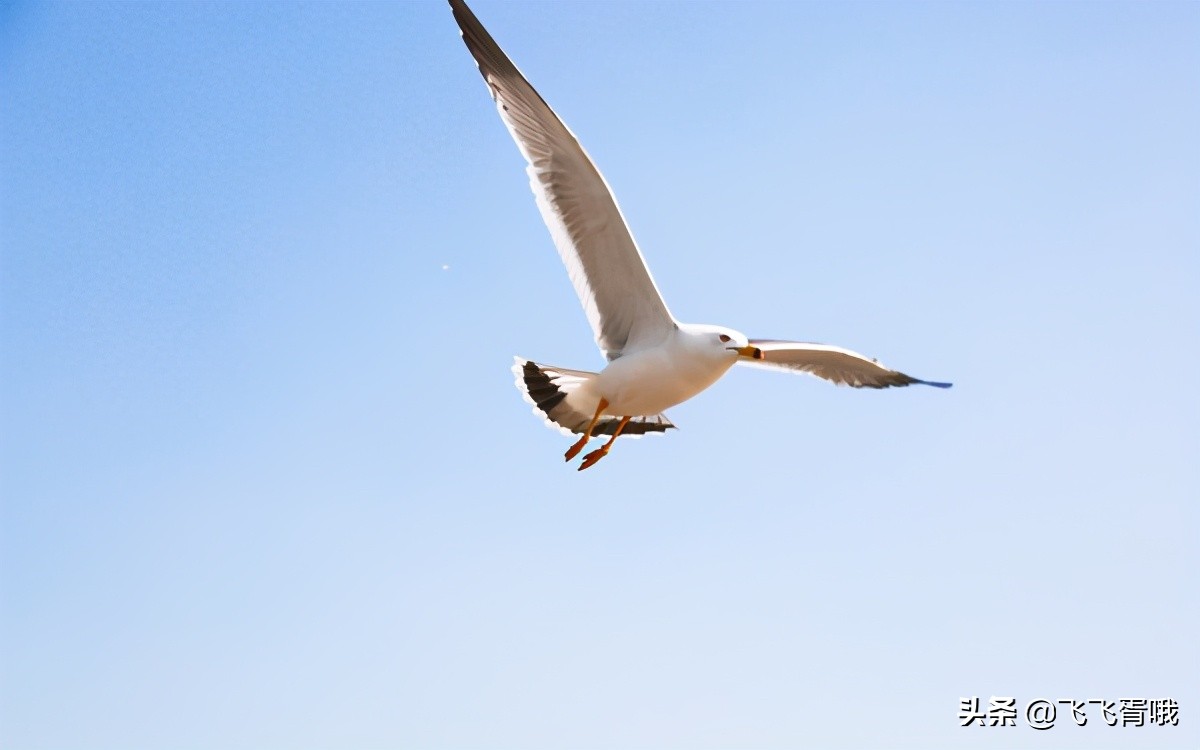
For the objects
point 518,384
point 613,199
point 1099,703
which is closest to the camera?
point 613,199

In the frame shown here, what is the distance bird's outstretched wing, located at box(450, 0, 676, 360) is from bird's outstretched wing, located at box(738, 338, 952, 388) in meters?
0.70

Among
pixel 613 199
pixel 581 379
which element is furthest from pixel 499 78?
pixel 581 379

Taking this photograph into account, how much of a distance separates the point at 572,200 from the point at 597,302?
0.55 m

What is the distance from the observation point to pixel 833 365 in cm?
820

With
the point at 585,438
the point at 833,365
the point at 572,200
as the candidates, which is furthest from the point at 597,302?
the point at 833,365

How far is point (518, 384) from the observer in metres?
7.36

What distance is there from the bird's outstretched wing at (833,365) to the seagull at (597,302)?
0.94 ft

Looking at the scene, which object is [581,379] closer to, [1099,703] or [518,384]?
[518,384]

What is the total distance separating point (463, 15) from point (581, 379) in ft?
5.99

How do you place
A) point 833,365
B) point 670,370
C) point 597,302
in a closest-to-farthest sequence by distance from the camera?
point 670,370
point 597,302
point 833,365

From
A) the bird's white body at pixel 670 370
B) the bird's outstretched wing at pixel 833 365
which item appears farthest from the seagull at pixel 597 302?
the bird's outstretched wing at pixel 833 365

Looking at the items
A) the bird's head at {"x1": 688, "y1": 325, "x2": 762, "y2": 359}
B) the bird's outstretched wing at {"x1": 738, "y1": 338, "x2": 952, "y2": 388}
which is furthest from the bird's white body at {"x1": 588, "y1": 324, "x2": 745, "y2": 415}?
the bird's outstretched wing at {"x1": 738, "y1": 338, "x2": 952, "y2": 388}

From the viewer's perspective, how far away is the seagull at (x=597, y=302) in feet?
22.4

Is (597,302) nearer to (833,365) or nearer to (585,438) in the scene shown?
(585,438)
